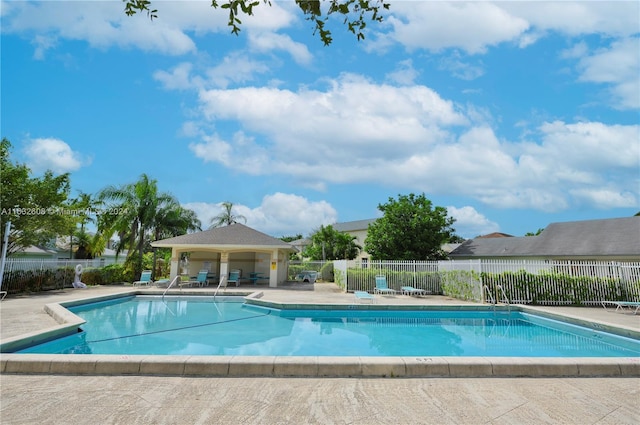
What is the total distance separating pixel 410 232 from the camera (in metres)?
26.6

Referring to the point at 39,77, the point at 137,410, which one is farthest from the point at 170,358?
the point at 39,77

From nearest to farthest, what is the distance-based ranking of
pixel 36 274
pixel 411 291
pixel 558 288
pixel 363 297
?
pixel 558 288
pixel 363 297
pixel 411 291
pixel 36 274

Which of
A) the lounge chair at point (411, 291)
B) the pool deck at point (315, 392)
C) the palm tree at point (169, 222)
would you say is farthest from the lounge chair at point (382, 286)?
the palm tree at point (169, 222)

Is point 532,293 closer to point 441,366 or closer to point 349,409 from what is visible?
point 441,366

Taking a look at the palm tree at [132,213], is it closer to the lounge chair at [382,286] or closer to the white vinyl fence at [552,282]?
the lounge chair at [382,286]

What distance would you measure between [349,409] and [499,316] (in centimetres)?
1175

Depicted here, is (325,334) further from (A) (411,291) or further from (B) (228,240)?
(B) (228,240)

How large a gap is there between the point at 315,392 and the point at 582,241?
27886 mm

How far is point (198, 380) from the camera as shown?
5160 mm

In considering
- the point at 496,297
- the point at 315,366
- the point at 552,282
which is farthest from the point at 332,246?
the point at 315,366

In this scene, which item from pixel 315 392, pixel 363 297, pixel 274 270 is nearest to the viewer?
pixel 315 392

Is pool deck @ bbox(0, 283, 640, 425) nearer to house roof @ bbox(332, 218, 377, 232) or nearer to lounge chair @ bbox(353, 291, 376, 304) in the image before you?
lounge chair @ bbox(353, 291, 376, 304)

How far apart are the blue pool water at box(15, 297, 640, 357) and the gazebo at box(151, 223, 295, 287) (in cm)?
691

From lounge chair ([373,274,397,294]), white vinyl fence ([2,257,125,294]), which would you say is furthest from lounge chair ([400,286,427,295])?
white vinyl fence ([2,257,125,294])
